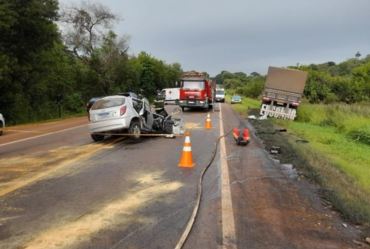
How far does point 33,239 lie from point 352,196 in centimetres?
595

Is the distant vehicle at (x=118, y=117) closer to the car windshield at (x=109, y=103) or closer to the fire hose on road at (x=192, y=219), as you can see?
the car windshield at (x=109, y=103)

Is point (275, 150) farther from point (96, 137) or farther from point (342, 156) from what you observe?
point (96, 137)

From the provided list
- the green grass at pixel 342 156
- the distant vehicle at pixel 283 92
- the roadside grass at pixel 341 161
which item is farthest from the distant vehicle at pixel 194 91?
the roadside grass at pixel 341 161

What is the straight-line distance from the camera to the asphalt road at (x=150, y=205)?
228 inches

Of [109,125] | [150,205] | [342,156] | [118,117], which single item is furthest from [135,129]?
[150,205]

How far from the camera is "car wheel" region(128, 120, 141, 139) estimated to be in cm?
1645

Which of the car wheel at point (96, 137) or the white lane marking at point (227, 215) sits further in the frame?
the car wheel at point (96, 137)

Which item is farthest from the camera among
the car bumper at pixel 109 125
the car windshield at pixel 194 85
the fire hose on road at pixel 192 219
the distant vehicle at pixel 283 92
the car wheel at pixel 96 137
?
the car windshield at pixel 194 85

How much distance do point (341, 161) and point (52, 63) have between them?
26883mm

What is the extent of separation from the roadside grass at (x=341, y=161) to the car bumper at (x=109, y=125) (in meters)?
5.82

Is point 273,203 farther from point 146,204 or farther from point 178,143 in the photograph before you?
point 178,143

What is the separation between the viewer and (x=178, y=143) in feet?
51.9

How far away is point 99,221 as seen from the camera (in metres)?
6.45

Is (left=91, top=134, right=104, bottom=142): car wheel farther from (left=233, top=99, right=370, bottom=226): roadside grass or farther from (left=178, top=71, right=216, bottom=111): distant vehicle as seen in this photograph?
(left=178, top=71, right=216, bottom=111): distant vehicle
